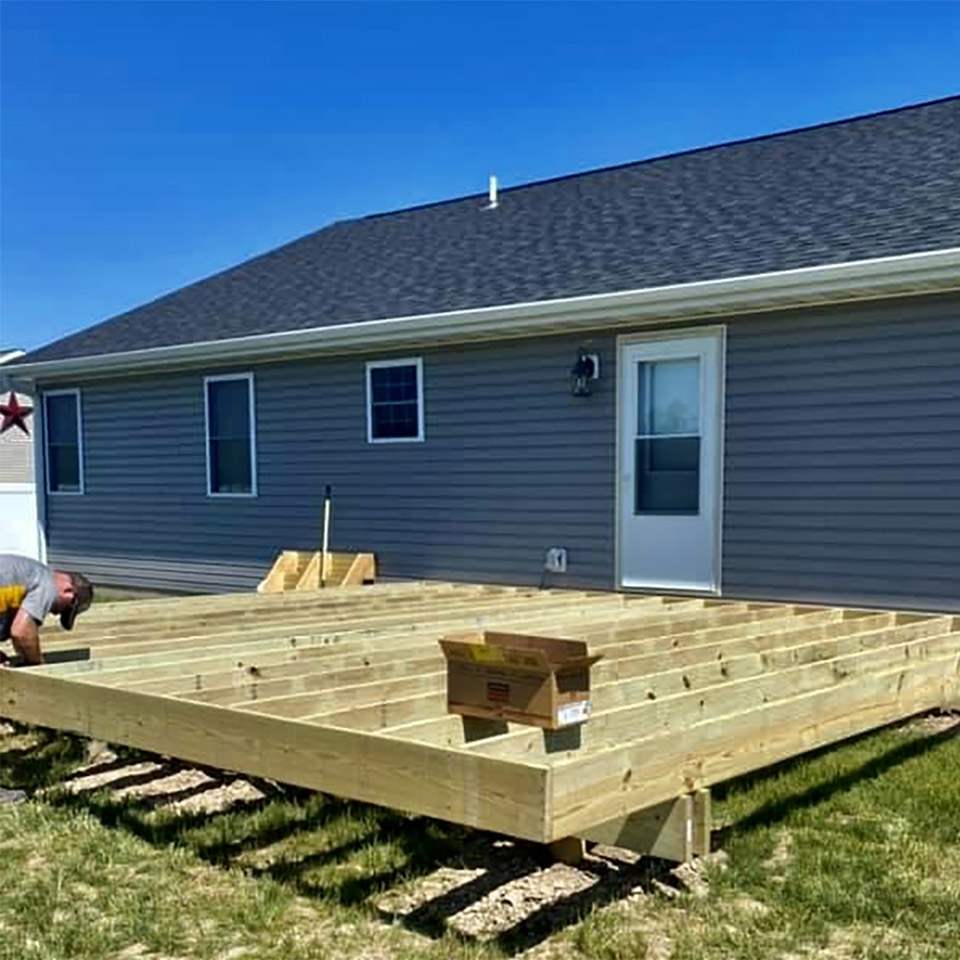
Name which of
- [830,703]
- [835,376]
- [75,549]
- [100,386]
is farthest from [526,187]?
[830,703]

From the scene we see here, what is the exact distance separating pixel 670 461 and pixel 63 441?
8916 mm

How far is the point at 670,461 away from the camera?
7.93 meters

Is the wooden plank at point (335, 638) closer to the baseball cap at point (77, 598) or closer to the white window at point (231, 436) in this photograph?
the baseball cap at point (77, 598)

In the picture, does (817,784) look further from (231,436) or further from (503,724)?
(231,436)

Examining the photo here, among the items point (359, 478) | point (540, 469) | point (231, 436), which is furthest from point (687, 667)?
point (231, 436)

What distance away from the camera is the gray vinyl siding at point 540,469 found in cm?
677

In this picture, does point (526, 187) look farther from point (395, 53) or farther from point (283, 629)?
point (283, 629)

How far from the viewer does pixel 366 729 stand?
3.62m

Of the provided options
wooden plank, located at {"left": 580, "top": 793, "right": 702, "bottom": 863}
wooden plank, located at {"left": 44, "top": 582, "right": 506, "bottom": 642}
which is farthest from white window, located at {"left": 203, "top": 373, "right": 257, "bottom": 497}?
wooden plank, located at {"left": 580, "top": 793, "right": 702, "bottom": 863}

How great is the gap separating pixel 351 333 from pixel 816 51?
881cm

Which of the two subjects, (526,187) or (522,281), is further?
(526,187)

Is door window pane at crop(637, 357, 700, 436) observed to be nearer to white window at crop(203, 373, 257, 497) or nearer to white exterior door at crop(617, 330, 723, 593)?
white exterior door at crop(617, 330, 723, 593)

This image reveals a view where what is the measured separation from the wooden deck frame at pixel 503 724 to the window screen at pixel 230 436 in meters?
4.54

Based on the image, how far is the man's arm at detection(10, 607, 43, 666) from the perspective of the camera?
433cm
